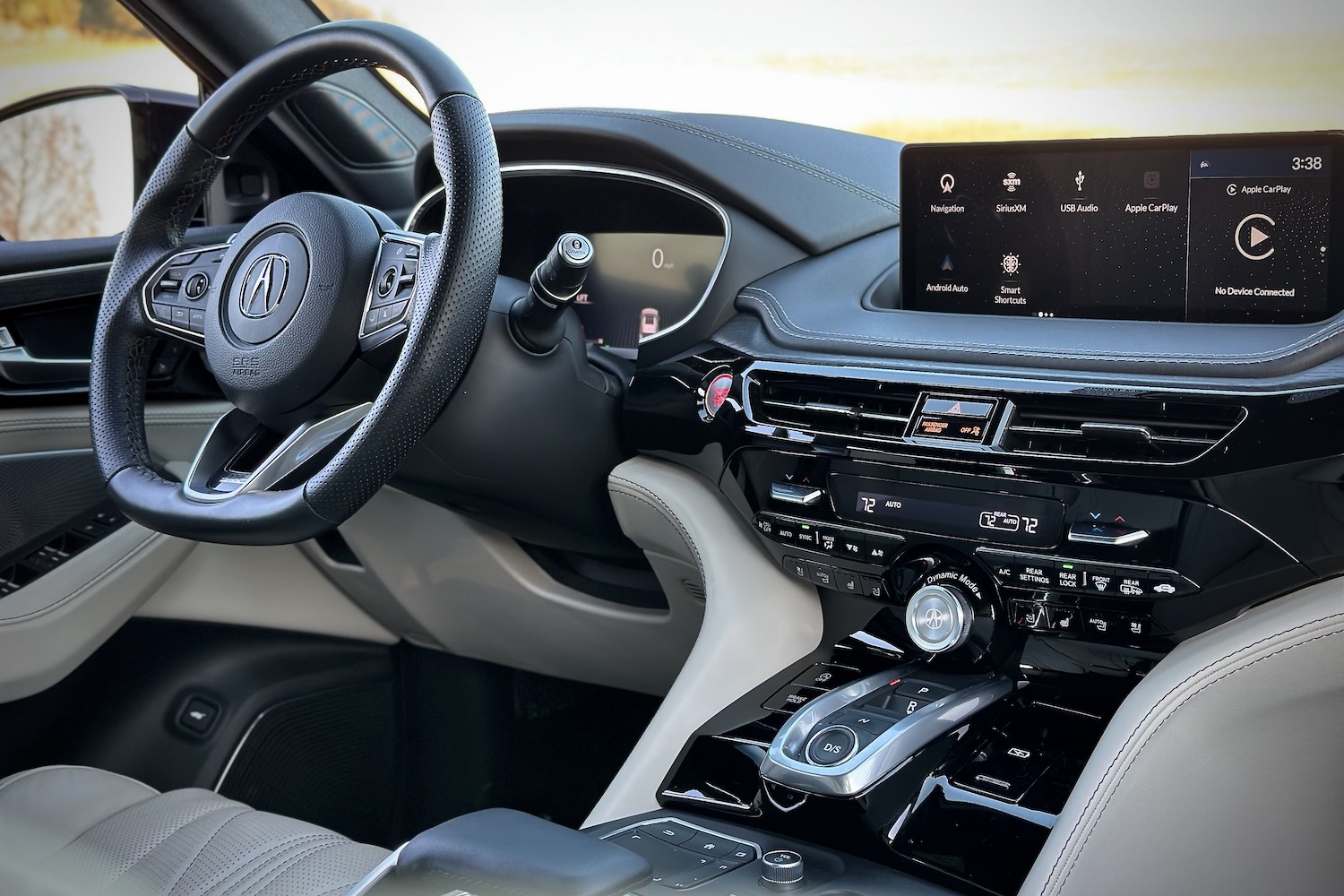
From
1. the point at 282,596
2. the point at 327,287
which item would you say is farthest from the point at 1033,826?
the point at 282,596

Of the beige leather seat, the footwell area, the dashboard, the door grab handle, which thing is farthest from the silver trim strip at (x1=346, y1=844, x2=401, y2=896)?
the door grab handle

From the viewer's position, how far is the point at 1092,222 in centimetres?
125

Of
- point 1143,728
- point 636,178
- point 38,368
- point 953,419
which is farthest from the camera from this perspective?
point 38,368

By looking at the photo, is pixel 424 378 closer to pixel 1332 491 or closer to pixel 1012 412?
pixel 1012 412

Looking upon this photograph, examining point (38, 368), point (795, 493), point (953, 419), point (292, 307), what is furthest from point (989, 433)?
point (38, 368)

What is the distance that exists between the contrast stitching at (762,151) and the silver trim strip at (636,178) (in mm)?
65

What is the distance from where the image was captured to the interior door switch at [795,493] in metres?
1.32

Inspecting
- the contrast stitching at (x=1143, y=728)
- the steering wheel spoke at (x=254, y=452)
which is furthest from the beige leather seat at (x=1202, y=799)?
the steering wheel spoke at (x=254, y=452)

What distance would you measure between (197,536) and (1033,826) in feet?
2.80

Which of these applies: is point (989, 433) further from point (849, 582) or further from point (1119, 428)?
point (849, 582)

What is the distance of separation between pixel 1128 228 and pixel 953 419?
27 cm

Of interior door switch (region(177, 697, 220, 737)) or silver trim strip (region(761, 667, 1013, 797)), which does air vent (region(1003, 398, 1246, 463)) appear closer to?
silver trim strip (region(761, 667, 1013, 797))

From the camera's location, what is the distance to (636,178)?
1.57 metres

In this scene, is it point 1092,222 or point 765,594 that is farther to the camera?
point 765,594
